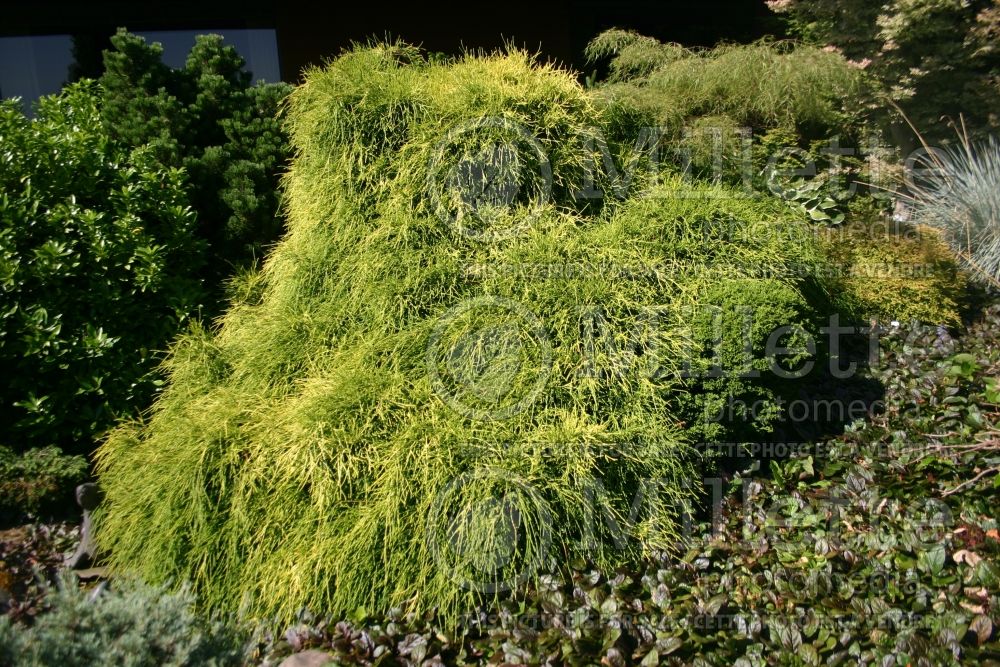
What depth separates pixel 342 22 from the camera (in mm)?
7309

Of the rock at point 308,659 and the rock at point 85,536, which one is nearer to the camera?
the rock at point 308,659

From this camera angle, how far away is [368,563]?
2744mm

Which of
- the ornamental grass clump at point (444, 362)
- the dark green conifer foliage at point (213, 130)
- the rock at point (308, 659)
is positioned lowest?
the rock at point (308, 659)

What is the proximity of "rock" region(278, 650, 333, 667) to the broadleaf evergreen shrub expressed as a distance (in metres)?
1.87

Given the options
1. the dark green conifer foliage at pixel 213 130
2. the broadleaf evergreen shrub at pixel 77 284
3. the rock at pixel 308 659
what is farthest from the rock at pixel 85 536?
the dark green conifer foliage at pixel 213 130

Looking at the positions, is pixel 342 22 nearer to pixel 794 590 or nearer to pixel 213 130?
pixel 213 130

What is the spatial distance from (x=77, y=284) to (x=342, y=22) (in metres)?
4.50

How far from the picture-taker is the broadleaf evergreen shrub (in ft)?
12.1

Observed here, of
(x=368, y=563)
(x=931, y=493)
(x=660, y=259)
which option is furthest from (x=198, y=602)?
(x=931, y=493)

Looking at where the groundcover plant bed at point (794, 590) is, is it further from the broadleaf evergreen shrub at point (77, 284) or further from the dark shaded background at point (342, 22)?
the dark shaded background at point (342, 22)

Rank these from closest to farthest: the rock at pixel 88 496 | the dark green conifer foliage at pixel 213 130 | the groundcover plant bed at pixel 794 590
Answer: the groundcover plant bed at pixel 794 590 < the rock at pixel 88 496 < the dark green conifer foliage at pixel 213 130

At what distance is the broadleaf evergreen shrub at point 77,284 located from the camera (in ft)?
12.1

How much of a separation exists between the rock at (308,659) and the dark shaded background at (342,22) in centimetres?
553

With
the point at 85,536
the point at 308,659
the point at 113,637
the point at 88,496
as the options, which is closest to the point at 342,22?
the point at 88,496
